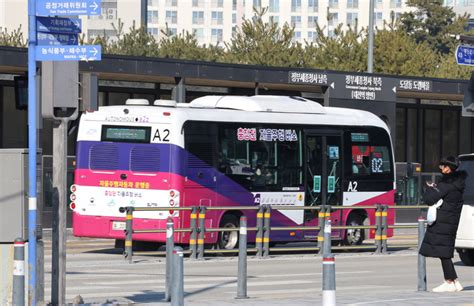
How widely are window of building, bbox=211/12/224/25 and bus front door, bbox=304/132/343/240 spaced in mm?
128841

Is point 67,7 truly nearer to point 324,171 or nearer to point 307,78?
point 324,171

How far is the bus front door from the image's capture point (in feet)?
90.5

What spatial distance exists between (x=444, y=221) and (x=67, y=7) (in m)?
6.32

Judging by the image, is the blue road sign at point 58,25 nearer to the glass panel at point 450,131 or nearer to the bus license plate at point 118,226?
the bus license plate at point 118,226

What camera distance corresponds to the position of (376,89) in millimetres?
38906

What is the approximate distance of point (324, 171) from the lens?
91.2ft

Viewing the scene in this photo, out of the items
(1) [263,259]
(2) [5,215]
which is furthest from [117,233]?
(2) [5,215]

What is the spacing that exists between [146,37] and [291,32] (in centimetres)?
1240

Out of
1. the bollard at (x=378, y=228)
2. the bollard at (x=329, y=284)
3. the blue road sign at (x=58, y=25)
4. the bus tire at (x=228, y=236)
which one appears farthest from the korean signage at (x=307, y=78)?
the bollard at (x=329, y=284)

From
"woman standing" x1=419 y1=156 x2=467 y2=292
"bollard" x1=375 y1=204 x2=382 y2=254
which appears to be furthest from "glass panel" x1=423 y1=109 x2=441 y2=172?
"woman standing" x1=419 y1=156 x2=467 y2=292

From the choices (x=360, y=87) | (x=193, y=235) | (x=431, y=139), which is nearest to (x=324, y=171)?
(x=193, y=235)

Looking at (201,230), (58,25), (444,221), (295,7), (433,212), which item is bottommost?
(201,230)

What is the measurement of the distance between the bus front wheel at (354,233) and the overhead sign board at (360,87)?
9.95 metres

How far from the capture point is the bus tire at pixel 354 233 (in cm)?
2806
